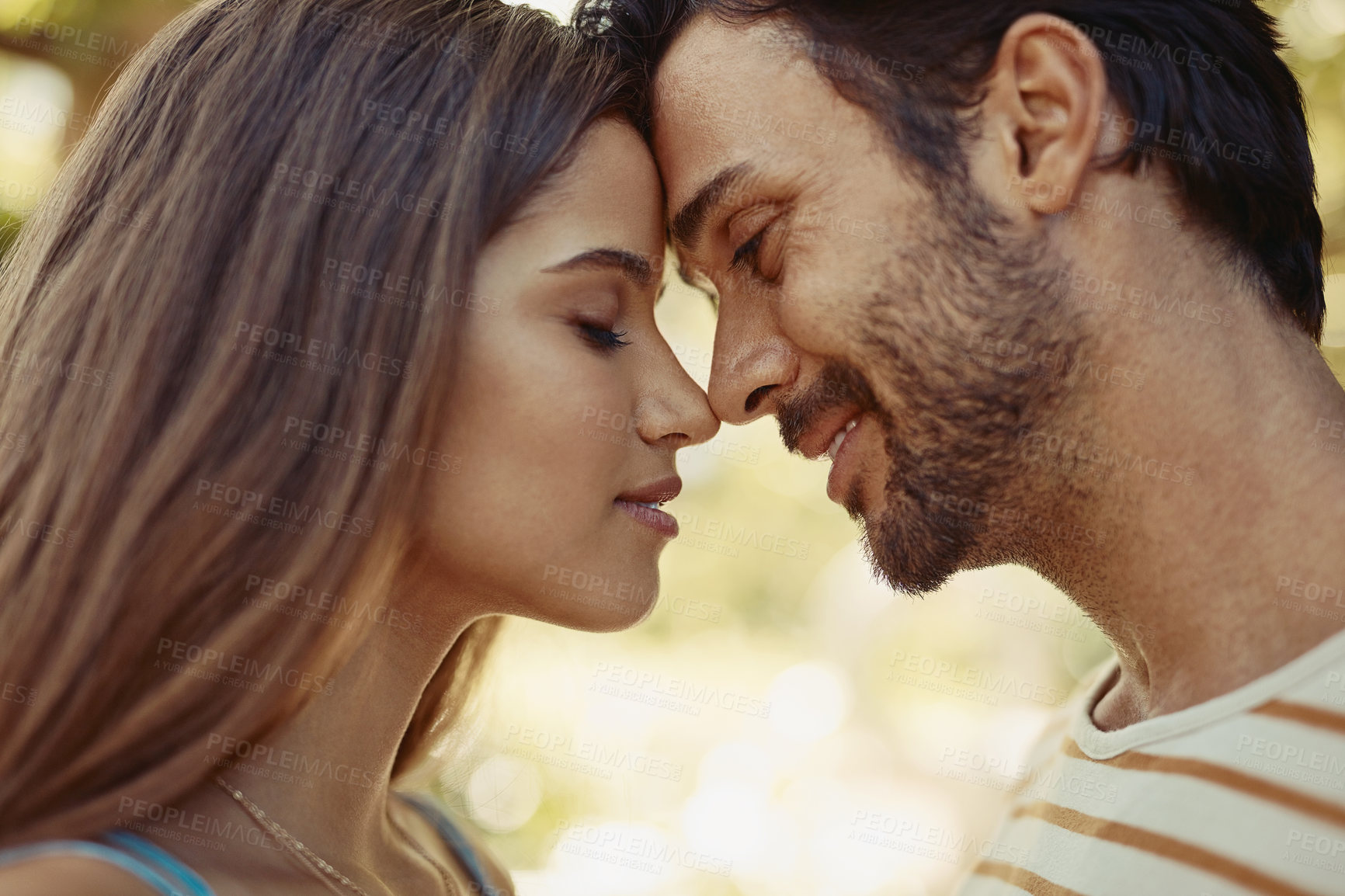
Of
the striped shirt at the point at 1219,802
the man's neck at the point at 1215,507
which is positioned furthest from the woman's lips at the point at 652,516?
the striped shirt at the point at 1219,802

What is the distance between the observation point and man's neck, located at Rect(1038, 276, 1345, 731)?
1479 mm

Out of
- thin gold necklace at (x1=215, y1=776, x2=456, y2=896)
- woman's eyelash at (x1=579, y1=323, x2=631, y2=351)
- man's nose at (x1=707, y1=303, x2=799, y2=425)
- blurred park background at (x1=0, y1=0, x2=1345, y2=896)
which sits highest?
woman's eyelash at (x1=579, y1=323, x2=631, y2=351)

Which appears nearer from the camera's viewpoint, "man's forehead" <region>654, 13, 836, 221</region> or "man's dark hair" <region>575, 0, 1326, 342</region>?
"man's dark hair" <region>575, 0, 1326, 342</region>

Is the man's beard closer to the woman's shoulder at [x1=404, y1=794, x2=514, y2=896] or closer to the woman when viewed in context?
the woman

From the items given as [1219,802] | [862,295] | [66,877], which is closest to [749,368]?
[862,295]

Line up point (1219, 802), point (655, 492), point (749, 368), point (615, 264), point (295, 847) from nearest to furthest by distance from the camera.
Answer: point (1219, 802)
point (295, 847)
point (615, 264)
point (655, 492)
point (749, 368)

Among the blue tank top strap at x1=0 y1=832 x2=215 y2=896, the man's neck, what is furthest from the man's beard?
the blue tank top strap at x1=0 y1=832 x2=215 y2=896

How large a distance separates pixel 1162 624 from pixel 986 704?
3103 millimetres

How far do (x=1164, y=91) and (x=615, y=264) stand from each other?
36.8 inches

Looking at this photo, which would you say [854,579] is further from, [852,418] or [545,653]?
[852,418]

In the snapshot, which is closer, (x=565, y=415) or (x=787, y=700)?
(x=565, y=415)

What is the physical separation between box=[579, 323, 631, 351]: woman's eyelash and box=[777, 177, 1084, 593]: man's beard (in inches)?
15.0

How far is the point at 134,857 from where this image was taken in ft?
4.19

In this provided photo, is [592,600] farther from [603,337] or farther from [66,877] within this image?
[66,877]
